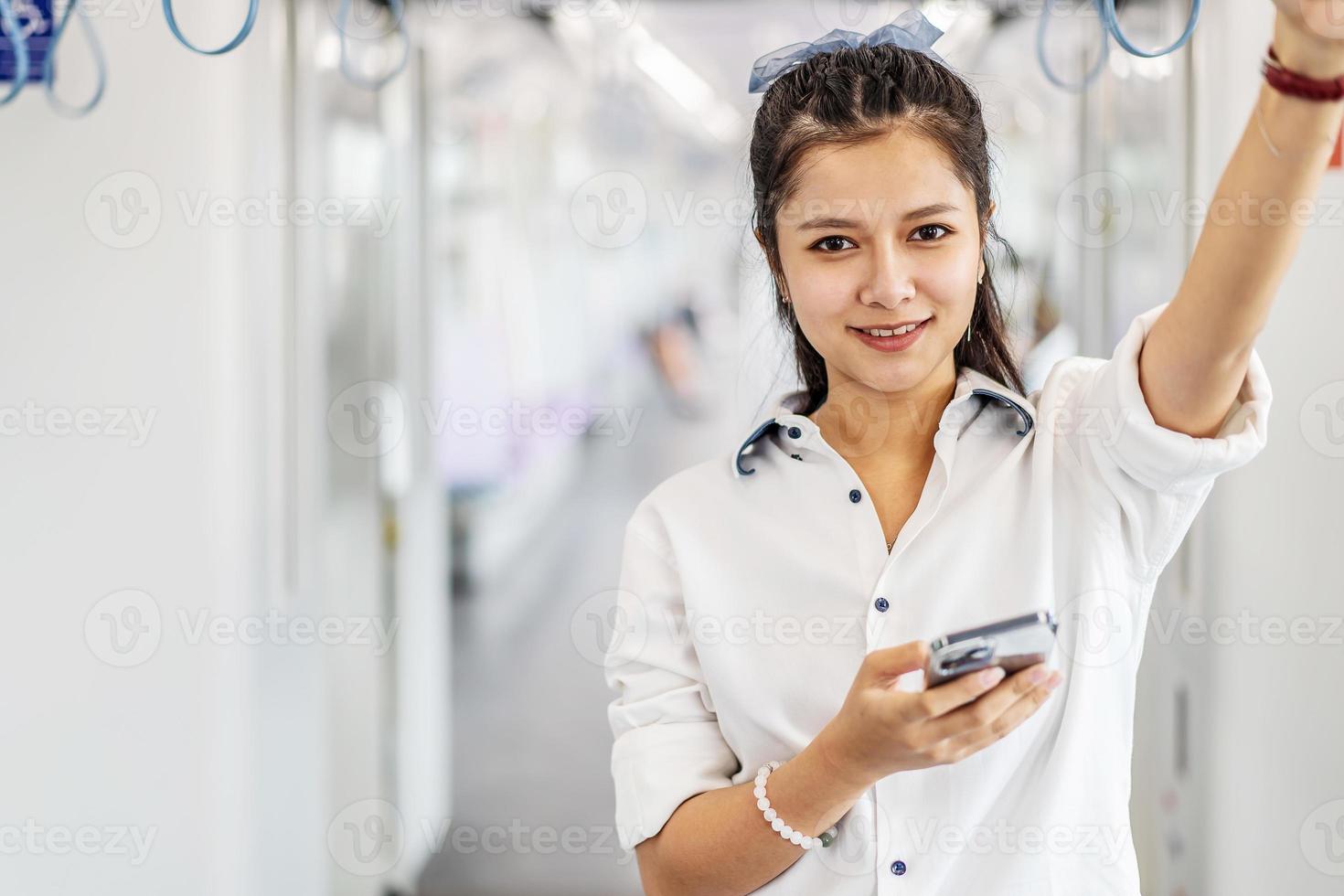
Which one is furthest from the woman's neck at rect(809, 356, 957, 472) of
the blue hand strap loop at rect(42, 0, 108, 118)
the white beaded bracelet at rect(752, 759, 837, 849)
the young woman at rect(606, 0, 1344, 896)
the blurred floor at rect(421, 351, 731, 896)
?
the blurred floor at rect(421, 351, 731, 896)

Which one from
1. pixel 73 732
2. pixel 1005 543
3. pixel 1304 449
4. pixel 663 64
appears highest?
pixel 663 64

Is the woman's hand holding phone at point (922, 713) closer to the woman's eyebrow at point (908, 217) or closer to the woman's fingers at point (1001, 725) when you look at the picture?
the woman's fingers at point (1001, 725)

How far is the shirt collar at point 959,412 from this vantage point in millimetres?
1098

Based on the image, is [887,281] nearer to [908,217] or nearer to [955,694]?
[908,217]

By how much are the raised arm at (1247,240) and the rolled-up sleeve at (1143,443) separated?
0.02m

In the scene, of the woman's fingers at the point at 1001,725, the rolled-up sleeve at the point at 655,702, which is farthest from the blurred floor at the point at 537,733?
the woman's fingers at the point at 1001,725

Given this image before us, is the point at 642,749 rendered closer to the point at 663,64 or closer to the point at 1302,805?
the point at 1302,805

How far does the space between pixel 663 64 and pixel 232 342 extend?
419cm

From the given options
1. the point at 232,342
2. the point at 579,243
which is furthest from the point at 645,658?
the point at 579,243

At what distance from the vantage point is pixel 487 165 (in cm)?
561

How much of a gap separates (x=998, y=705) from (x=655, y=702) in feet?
1.41

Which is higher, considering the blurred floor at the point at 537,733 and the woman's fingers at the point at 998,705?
the woman's fingers at the point at 998,705

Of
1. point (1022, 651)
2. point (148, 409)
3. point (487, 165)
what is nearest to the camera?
point (1022, 651)

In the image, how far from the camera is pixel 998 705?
32.7 inches
